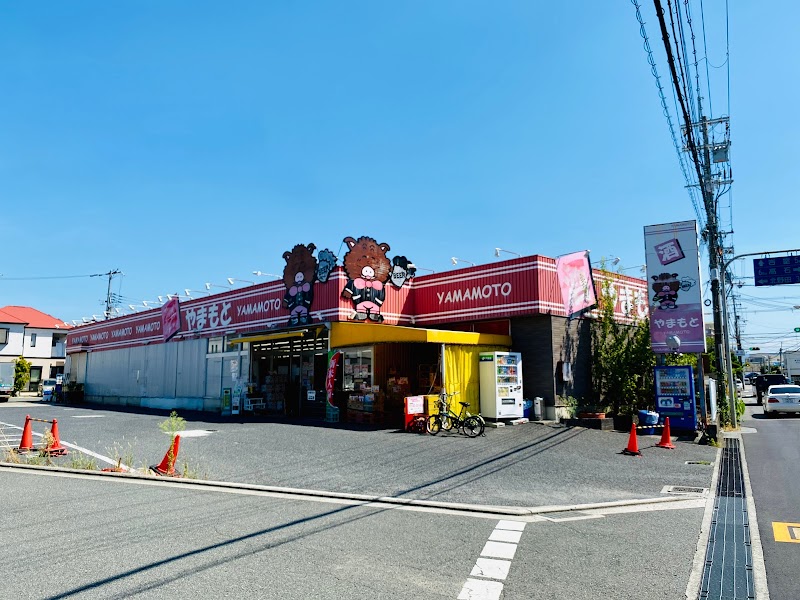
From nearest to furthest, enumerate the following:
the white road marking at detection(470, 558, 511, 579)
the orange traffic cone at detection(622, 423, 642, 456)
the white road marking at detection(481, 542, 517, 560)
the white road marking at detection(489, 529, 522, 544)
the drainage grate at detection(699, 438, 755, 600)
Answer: the drainage grate at detection(699, 438, 755, 600) → the white road marking at detection(470, 558, 511, 579) → the white road marking at detection(481, 542, 517, 560) → the white road marking at detection(489, 529, 522, 544) → the orange traffic cone at detection(622, 423, 642, 456)

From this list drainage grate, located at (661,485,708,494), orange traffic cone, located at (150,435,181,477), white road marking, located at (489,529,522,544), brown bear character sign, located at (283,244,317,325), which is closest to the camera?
white road marking, located at (489,529,522,544)

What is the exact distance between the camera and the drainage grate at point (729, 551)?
5270 mm

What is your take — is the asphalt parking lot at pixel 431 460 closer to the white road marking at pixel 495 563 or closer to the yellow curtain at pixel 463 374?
the white road marking at pixel 495 563

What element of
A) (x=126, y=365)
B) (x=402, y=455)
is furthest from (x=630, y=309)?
(x=126, y=365)

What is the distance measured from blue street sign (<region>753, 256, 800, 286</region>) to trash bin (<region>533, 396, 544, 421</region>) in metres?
17.5

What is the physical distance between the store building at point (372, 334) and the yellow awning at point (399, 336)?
45 mm

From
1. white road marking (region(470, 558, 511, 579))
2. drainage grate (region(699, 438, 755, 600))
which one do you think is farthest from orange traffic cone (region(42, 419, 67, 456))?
drainage grate (region(699, 438, 755, 600))

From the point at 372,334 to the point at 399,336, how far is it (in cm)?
129

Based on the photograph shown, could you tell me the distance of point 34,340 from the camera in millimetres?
59406

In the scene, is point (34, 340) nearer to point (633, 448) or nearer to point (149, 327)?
point (149, 327)

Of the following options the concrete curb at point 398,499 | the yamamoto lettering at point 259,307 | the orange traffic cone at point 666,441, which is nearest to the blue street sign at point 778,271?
the orange traffic cone at point 666,441

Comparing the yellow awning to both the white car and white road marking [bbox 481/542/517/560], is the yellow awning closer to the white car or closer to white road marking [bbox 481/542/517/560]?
white road marking [bbox 481/542/517/560]

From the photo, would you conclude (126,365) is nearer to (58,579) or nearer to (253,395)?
(253,395)

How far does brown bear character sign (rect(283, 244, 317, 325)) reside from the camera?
79.8 ft
